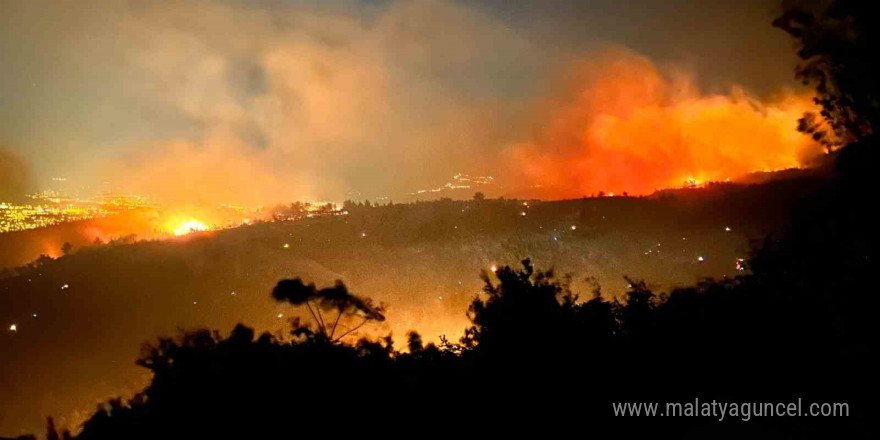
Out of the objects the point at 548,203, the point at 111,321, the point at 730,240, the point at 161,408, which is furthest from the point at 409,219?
the point at 161,408

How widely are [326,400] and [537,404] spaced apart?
341cm

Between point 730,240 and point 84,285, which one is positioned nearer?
point 84,285

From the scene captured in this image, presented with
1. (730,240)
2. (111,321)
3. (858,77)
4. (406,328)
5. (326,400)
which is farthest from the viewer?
(730,240)

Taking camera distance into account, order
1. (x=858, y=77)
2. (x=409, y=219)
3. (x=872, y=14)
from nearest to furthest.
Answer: (x=872, y=14), (x=858, y=77), (x=409, y=219)

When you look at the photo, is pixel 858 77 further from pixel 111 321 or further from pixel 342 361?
pixel 111 321

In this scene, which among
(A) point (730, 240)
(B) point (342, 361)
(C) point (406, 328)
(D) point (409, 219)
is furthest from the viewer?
(D) point (409, 219)

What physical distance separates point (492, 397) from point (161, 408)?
5.71 metres

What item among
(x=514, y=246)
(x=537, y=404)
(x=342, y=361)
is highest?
(x=514, y=246)

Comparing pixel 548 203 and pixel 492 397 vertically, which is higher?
pixel 548 203

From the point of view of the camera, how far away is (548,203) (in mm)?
30016

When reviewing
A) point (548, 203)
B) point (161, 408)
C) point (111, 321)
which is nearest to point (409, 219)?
point (548, 203)

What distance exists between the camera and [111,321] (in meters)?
21.0

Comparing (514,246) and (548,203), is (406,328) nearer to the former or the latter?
(514,246)

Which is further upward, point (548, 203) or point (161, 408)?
point (548, 203)
